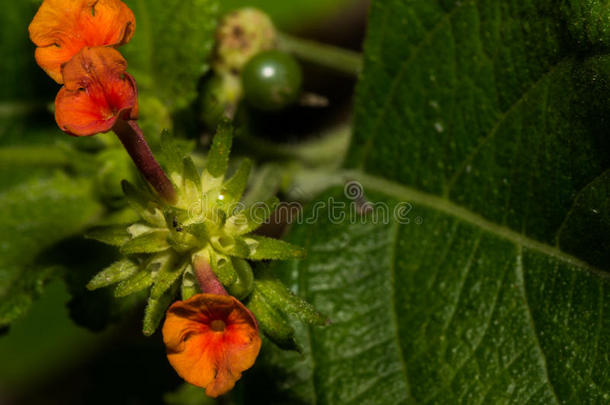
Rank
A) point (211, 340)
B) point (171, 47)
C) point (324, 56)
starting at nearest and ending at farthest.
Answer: point (211, 340) < point (171, 47) < point (324, 56)

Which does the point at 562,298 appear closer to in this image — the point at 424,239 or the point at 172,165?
the point at 424,239

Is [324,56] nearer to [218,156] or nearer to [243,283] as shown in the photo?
[218,156]

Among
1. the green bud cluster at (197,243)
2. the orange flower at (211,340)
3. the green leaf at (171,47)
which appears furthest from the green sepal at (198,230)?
the green leaf at (171,47)

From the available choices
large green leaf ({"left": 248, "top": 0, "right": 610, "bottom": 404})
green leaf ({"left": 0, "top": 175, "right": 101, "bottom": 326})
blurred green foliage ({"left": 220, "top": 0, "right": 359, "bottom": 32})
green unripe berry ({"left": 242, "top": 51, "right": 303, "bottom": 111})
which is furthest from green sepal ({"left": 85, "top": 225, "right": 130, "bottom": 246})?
blurred green foliage ({"left": 220, "top": 0, "right": 359, "bottom": 32})

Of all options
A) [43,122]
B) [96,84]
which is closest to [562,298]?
[96,84]

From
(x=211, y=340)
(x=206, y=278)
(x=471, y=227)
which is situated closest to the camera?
(x=211, y=340)

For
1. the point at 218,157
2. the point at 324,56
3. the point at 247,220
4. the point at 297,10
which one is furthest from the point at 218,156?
the point at 297,10

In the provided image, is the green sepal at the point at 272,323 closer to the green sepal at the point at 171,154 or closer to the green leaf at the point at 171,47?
the green sepal at the point at 171,154

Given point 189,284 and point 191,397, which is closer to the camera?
point 189,284
